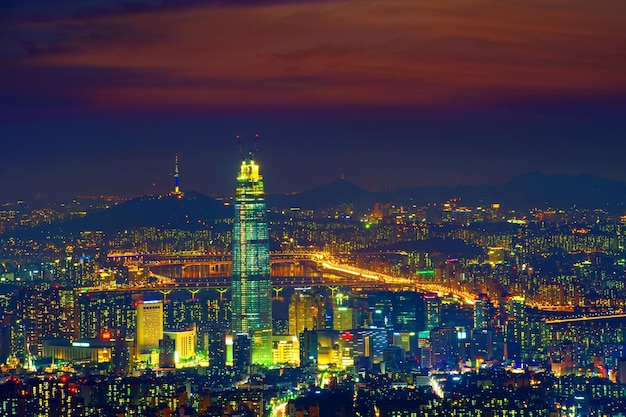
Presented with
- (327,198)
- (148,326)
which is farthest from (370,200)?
(148,326)

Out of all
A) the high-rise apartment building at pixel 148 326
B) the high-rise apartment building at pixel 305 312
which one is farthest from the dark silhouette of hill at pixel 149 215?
the high-rise apartment building at pixel 305 312

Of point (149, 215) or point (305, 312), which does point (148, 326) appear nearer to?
point (305, 312)

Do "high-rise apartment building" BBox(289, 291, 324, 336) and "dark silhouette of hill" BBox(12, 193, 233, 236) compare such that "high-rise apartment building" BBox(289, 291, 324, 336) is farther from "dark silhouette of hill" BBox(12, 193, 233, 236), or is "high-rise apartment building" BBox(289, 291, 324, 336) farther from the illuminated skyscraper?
"dark silhouette of hill" BBox(12, 193, 233, 236)

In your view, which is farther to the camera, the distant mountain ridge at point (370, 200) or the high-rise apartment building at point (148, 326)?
the distant mountain ridge at point (370, 200)

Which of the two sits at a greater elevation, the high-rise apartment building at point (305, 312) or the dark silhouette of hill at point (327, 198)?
the dark silhouette of hill at point (327, 198)

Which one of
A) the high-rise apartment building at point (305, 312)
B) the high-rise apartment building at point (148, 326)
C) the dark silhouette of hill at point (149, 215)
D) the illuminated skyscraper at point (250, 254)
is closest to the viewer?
the high-rise apartment building at point (148, 326)

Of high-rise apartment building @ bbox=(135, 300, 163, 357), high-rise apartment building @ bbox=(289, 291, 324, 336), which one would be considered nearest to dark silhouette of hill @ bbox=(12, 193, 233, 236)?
high-rise apartment building @ bbox=(135, 300, 163, 357)

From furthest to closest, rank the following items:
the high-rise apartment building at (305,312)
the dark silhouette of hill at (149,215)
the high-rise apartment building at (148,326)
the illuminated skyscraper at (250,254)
→ the dark silhouette of hill at (149,215) < the illuminated skyscraper at (250,254) < the high-rise apartment building at (305,312) < the high-rise apartment building at (148,326)

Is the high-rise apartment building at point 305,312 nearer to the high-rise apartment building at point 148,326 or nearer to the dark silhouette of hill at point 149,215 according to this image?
the high-rise apartment building at point 148,326
